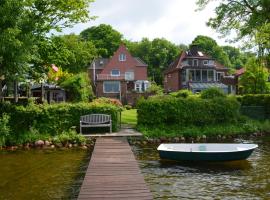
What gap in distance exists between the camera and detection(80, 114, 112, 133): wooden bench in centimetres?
2322

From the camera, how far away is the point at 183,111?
80.7 ft

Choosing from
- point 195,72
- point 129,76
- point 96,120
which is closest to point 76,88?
point 96,120

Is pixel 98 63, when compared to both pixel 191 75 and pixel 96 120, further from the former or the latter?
pixel 96 120

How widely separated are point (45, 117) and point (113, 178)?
11.2 metres

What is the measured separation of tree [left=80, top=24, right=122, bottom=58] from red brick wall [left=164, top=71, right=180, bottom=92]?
18129mm

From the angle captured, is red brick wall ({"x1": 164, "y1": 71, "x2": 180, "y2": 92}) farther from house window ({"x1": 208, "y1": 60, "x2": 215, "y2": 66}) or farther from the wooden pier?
the wooden pier

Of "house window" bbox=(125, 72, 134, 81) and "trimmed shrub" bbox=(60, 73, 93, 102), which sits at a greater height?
"house window" bbox=(125, 72, 134, 81)

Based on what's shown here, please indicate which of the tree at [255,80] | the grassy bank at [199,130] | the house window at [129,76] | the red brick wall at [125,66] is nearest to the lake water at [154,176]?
the grassy bank at [199,130]

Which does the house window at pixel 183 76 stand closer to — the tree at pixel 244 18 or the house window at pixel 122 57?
the house window at pixel 122 57

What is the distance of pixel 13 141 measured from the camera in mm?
21594

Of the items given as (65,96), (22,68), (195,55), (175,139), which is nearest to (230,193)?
(175,139)

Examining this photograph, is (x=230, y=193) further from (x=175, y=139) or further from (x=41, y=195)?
(x=175, y=139)

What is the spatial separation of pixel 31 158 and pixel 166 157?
5.95 meters

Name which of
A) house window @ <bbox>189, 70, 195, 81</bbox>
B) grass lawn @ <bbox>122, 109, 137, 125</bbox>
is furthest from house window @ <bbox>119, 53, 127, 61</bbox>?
grass lawn @ <bbox>122, 109, 137, 125</bbox>
